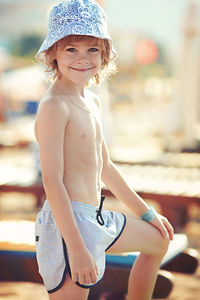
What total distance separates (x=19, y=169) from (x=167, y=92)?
7280 millimetres

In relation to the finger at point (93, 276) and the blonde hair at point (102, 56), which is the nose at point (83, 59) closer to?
the blonde hair at point (102, 56)

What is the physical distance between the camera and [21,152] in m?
7.24

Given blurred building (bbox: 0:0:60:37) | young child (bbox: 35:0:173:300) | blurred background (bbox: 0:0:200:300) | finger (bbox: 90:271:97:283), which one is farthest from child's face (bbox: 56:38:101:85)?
blurred building (bbox: 0:0:60:37)

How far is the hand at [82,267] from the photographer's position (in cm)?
159

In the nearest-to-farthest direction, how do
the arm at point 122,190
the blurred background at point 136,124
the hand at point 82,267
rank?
the hand at point 82,267 → the arm at point 122,190 → the blurred background at point 136,124

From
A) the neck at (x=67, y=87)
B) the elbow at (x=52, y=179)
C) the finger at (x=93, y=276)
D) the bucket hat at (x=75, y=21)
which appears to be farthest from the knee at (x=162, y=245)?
the bucket hat at (x=75, y=21)

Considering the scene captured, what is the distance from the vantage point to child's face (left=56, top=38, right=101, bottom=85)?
1687 mm

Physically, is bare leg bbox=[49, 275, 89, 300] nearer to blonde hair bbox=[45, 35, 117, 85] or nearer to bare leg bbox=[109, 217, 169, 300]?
bare leg bbox=[109, 217, 169, 300]

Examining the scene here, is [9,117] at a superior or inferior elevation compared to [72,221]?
inferior

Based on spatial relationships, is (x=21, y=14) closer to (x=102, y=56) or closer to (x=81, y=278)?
(x=102, y=56)

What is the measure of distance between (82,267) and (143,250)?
32 centimetres

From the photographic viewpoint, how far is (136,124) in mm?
10320

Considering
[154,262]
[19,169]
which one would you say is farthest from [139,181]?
[154,262]

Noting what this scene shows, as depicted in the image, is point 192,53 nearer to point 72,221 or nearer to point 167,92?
point 167,92
